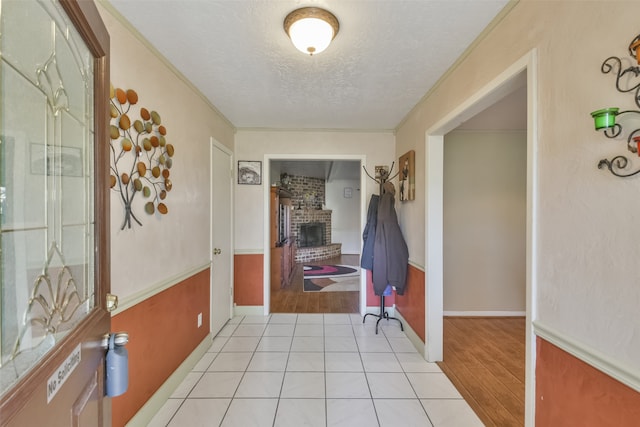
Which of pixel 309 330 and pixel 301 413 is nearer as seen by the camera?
pixel 301 413

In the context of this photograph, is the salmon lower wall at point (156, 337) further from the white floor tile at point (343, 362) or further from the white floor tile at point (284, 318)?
the white floor tile at point (343, 362)

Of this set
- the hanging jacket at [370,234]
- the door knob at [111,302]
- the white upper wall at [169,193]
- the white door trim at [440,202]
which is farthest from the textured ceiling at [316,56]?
the door knob at [111,302]

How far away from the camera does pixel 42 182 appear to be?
0.63 meters

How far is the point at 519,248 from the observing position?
3.31 metres

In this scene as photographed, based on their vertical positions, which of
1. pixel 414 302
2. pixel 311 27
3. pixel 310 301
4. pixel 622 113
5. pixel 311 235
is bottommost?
pixel 310 301

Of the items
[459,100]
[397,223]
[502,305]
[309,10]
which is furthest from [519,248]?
[309,10]

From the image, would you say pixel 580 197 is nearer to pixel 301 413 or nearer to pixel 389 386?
pixel 389 386

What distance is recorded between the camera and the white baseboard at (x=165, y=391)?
161 cm

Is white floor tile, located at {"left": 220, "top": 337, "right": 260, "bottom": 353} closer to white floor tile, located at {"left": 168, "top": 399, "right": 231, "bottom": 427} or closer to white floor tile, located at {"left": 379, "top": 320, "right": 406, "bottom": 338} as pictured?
white floor tile, located at {"left": 168, "top": 399, "right": 231, "bottom": 427}

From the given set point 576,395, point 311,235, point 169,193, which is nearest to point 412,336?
point 576,395

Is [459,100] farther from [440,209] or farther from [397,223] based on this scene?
[397,223]

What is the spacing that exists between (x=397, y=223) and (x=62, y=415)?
2723 mm

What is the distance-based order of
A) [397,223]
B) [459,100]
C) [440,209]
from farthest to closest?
1. [397,223]
2. [440,209]
3. [459,100]

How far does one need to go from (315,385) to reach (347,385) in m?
0.24
